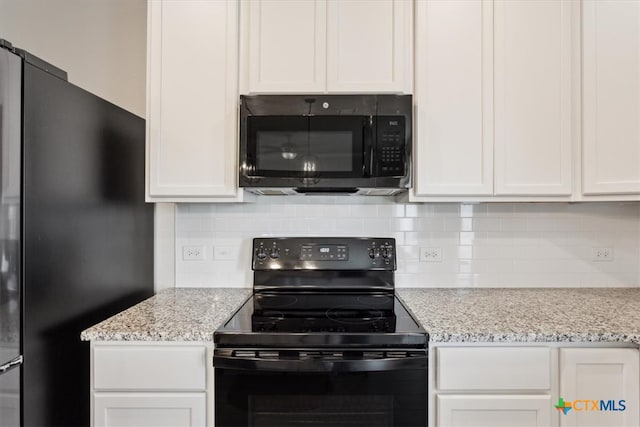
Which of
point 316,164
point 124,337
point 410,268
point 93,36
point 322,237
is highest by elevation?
point 93,36

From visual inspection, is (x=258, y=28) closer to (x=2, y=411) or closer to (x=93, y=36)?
(x=93, y=36)

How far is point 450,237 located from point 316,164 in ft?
2.85

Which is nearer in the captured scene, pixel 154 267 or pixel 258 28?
pixel 258 28

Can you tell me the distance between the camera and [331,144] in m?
1.65

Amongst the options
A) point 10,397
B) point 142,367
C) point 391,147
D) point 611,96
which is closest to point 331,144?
point 391,147

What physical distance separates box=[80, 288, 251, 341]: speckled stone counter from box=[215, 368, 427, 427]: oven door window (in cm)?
18

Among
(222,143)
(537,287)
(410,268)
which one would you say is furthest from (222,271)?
(537,287)

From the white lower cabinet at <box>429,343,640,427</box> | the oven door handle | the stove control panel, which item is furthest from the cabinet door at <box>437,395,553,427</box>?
the stove control panel

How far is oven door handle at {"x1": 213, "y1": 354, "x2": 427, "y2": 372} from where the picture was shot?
1258mm

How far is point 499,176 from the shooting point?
66.5 inches

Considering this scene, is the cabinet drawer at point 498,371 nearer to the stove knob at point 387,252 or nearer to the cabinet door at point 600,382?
the cabinet door at point 600,382

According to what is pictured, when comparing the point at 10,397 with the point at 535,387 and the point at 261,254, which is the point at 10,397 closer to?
the point at 261,254

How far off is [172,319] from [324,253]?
31.4 inches

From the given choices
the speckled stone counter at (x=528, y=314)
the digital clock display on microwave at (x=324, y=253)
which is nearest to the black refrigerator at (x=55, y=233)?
the digital clock display on microwave at (x=324, y=253)
